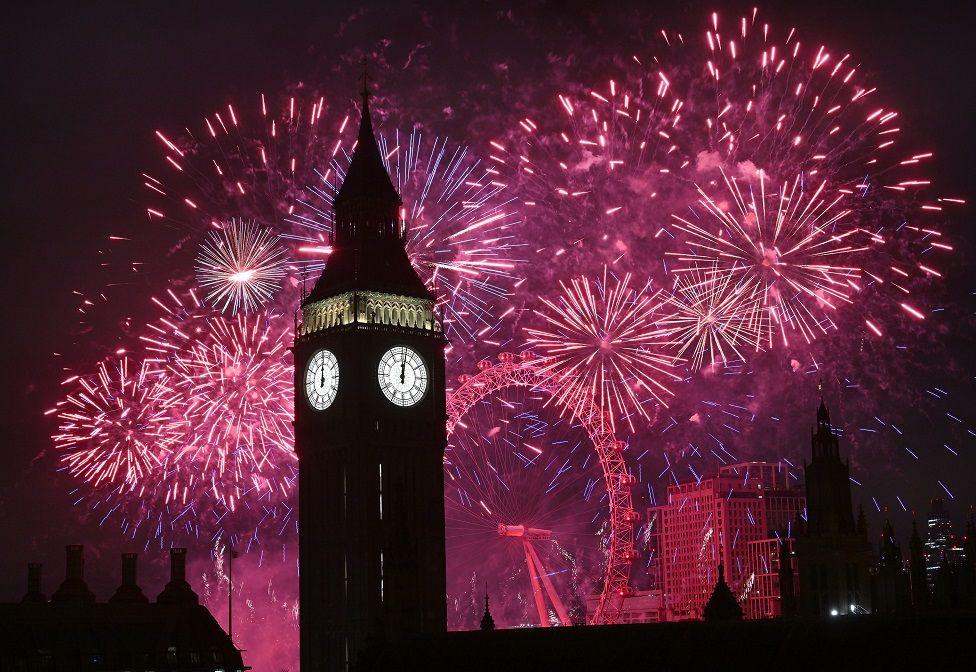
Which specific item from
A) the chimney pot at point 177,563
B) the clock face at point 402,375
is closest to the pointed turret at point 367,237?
the clock face at point 402,375

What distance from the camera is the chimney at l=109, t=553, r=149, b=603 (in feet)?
481

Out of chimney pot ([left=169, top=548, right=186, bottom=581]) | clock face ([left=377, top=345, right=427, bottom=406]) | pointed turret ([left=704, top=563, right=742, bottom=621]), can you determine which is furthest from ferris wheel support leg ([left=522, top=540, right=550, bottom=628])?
pointed turret ([left=704, top=563, right=742, bottom=621])

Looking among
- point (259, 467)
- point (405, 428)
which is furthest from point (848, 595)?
point (259, 467)

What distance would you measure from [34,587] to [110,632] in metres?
10.1

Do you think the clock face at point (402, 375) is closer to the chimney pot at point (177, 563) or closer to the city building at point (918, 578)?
the chimney pot at point (177, 563)

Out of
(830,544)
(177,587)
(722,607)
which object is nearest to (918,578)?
(830,544)

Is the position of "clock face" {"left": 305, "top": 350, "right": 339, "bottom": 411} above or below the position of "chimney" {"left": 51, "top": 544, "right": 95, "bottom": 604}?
above

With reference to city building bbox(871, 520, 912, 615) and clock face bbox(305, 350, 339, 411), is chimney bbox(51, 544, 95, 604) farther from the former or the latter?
city building bbox(871, 520, 912, 615)

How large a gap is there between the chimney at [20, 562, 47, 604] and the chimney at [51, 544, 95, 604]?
4.26 feet

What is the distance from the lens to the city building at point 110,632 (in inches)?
5369

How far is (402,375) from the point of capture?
130 meters

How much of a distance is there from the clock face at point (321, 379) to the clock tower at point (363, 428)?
7cm

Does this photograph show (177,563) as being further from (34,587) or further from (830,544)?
(830,544)

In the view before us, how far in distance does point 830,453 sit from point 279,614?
248ft
